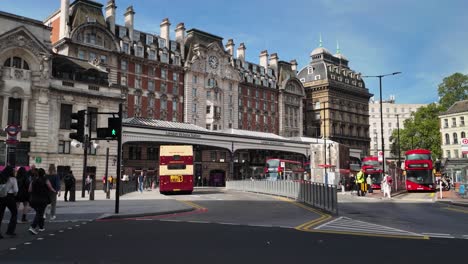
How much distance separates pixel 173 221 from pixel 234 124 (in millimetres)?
59725

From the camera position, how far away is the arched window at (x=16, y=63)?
41.2m

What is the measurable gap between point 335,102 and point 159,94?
1773 inches

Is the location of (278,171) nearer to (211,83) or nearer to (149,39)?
(211,83)

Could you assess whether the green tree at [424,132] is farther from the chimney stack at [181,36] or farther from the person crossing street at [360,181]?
the person crossing street at [360,181]

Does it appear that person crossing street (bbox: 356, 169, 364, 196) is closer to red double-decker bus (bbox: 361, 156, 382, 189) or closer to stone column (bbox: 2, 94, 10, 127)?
red double-decker bus (bbox: 361, 156, 382, 189)

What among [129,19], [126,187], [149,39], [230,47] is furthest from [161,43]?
[126,187]

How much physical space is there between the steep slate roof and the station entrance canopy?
30.8 meters

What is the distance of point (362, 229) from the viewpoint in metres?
11.9

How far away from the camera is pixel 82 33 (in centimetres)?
5453

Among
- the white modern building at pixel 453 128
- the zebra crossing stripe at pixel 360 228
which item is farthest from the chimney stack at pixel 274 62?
the zebra crossing stripe at pixel 360 228

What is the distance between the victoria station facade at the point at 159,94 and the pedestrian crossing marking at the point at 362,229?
36.9 feet

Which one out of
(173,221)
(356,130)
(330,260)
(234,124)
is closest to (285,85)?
(234,124)

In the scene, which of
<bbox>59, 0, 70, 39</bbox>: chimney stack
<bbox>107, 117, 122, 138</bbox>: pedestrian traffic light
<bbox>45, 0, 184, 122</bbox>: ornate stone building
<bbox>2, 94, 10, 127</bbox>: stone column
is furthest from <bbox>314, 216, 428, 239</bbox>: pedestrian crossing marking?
<bbox>59, 0, 70, 39</bbox>: chimney stack

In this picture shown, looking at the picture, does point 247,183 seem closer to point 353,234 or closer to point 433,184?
point 433,184
